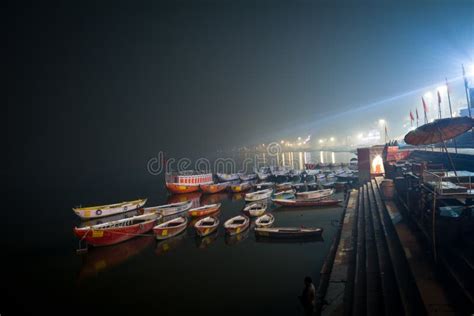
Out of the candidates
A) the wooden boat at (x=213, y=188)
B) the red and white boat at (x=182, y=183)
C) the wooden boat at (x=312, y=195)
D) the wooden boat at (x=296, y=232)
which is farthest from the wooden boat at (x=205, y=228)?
the red and white boat at (x=182, y=183)

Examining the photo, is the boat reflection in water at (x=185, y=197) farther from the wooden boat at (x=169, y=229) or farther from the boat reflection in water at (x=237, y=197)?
the wooden boat at (x=169, y=229)

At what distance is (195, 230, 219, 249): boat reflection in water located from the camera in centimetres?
1975

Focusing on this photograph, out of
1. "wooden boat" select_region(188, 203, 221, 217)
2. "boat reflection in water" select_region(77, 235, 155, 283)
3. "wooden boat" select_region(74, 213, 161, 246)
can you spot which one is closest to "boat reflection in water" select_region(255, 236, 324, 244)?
"wooden boat" select_region(188, 203, 221, 217)

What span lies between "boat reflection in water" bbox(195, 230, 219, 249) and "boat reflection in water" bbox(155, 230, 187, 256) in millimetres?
1556

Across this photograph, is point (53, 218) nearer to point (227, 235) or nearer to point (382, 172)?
point (227, 235)

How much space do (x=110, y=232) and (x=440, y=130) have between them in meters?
22.8

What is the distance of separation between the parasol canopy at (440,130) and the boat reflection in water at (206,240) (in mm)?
15741

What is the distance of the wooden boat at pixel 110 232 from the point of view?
19.5 metres

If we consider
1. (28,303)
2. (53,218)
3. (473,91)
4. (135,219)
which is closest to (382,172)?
(473,91)

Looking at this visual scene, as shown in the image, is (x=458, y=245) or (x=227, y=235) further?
(x=227, y=235)

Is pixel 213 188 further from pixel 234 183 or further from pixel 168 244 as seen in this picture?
pixel 168 244

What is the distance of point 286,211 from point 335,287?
60.2ft

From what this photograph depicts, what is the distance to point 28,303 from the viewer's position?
1395cm

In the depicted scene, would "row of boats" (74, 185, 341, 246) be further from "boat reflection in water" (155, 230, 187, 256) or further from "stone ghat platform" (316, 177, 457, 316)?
"stone ghat platform" (316, 177, 457, 316)
